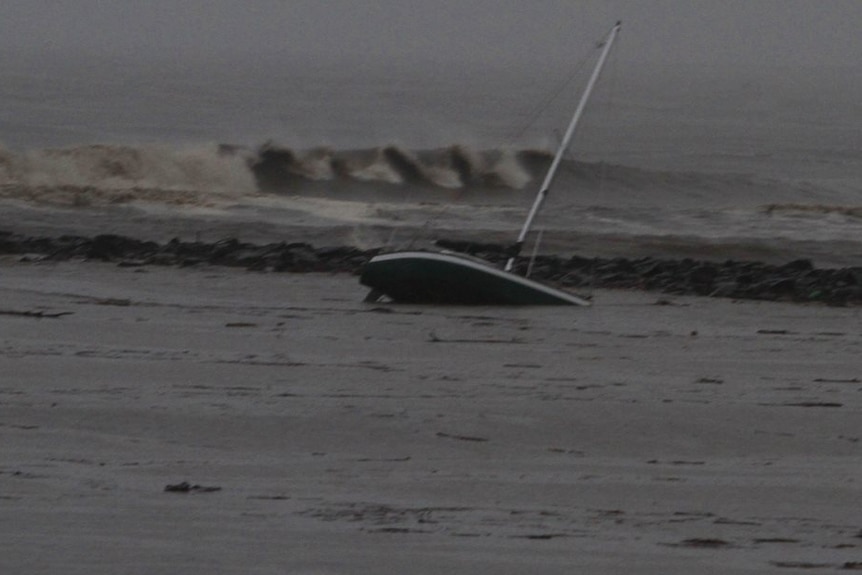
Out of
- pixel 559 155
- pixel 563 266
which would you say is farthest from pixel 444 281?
pixel 563 266

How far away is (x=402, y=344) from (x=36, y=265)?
720 cm

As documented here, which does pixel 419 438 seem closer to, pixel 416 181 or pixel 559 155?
pixel 559 155

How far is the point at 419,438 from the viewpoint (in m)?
10.1

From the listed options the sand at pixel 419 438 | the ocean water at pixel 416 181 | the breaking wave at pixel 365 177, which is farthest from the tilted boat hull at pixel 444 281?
the breaking wave at pixel 365 177

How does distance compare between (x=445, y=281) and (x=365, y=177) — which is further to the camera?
(x=365, y=177)

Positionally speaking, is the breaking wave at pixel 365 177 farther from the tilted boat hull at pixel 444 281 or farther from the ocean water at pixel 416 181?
the tilted boat hull at pixel 444 281

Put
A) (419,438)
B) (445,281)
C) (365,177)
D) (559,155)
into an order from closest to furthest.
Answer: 1. (419,438)
2. (445,281)
3. (559,155)
4. (365,177)

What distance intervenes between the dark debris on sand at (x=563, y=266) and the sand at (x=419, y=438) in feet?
5.93

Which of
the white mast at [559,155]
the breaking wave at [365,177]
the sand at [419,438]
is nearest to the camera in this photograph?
the sand at [419,438]

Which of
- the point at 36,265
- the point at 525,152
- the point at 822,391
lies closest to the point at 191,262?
the point at 36,265

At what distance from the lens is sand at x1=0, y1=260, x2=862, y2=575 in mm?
7281

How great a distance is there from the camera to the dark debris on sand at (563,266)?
1909 cm

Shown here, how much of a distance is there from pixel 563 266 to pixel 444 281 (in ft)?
16.3

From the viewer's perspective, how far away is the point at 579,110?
63.9 ft
